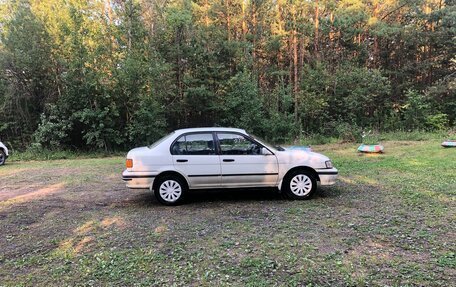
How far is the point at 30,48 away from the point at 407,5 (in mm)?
22704

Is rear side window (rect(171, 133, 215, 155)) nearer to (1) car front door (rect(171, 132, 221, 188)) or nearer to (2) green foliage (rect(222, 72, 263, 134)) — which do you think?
(1) car front door (rect(171, 132, 221, 188))

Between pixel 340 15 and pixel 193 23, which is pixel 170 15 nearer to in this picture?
pixel 193 23

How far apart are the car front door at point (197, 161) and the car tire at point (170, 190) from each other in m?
0.18

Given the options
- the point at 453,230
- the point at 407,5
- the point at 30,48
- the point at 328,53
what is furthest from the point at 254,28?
the point at 453,230

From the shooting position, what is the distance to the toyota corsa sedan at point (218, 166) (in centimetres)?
598

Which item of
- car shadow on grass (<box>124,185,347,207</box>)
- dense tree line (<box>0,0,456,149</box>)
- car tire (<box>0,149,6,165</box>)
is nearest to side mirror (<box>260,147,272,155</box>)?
car shadow on grass (<box>124,185,347,207</box>)

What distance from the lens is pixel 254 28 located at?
21.0m

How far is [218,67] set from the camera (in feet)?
60.4

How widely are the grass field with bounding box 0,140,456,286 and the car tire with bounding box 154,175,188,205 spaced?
19cm

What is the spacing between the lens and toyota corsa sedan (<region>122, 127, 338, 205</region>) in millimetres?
5980

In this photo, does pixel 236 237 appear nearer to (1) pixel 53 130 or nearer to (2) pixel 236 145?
(2) pixel 236 145

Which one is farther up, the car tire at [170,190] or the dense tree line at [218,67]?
the dense tree line at [218,67]

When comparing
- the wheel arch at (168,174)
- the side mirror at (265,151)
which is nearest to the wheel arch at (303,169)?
the side mirror at (265,151)

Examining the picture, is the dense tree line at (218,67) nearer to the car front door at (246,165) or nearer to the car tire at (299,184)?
the car front door at (246,165)
